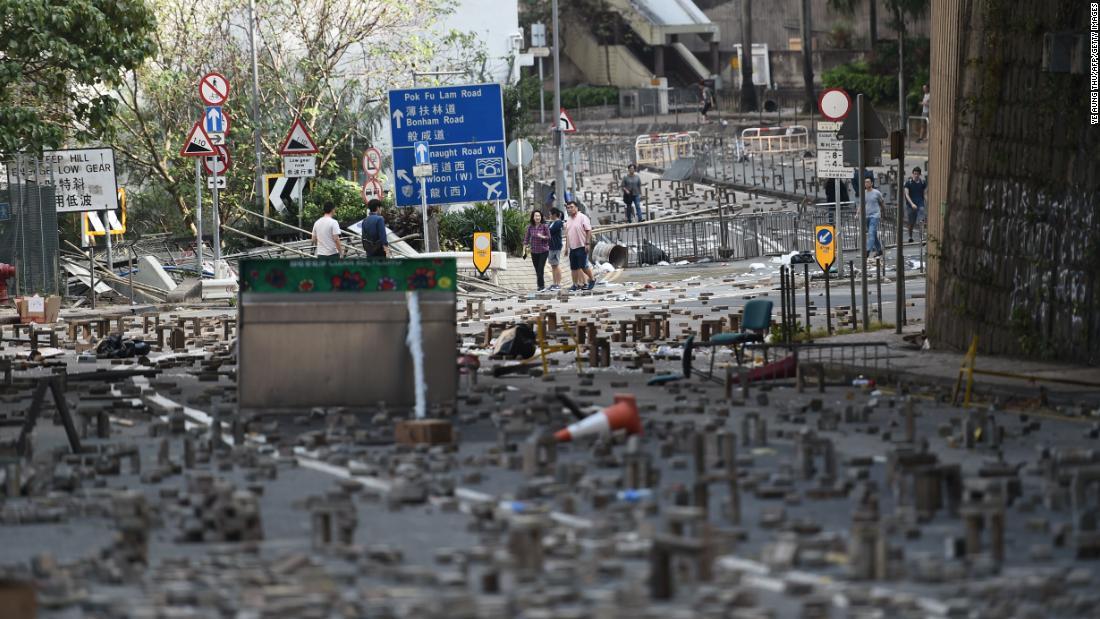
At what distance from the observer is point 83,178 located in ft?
101

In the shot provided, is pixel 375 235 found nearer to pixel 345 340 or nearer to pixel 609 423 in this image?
pixel 345 340

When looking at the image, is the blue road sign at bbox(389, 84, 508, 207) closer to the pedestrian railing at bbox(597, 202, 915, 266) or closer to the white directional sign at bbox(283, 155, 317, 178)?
the white directional sign at bbox(283, 155, 317, 178)

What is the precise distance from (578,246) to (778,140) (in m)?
31.4

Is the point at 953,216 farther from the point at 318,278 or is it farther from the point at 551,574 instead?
the point at 551,574

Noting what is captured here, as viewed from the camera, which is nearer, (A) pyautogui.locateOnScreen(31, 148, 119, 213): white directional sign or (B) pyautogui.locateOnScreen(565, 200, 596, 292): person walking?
(A) pyautogui.locateOnScreen(31, 148, 119, 213): white directional sign

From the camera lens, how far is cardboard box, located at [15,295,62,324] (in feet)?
91.4

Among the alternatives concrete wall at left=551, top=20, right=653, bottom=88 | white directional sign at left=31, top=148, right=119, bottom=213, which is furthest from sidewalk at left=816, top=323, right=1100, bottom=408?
concrete wall at left=551, top=20, right=653, bottom=88

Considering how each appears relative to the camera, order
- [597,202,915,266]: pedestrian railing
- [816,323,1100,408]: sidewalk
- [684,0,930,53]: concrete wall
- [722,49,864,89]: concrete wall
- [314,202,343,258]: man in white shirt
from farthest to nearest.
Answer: [684,0,930,53]: concrete wall
[722,49,864,89]: concrete wall
[597,202,915,266]: pedestrian railing
[314,202,343,258]: man in white shirt
[816,323,1100,408]: sidewalk

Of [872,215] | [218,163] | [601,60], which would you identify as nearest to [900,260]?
[872,215]

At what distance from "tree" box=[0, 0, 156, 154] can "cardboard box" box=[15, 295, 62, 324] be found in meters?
3.21

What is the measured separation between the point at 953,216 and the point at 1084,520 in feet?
36.0

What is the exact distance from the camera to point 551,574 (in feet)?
25.9

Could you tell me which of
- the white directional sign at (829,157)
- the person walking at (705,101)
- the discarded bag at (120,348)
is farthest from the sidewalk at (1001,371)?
the person walking at (705,101)

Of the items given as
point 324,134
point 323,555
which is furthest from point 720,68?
point 323,555
